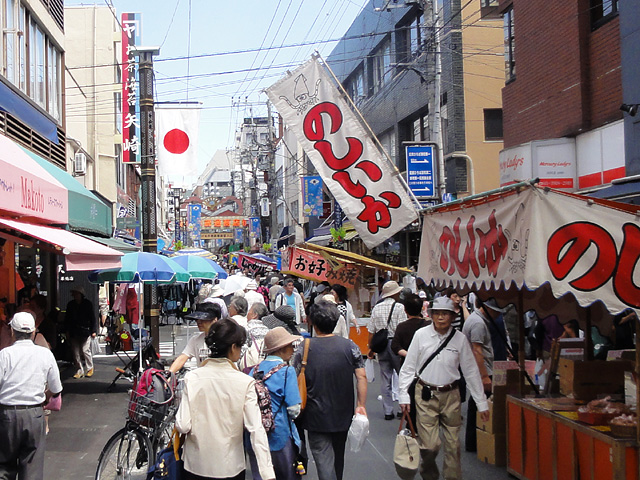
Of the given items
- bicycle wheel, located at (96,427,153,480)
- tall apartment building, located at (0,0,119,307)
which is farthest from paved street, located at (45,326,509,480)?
tall apartment building, located at (0,0,119,307)

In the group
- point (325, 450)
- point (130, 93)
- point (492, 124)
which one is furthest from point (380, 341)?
point (130, 93)

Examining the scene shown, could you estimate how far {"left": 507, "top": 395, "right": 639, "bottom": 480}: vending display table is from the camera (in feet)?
17.2

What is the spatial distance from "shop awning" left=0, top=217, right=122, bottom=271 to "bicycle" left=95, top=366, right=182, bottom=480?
2497 mm

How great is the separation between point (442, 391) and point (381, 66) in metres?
24.7

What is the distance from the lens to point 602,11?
13.5 metres

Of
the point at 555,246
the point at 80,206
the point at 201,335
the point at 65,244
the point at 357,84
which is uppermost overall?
the point at 357,84

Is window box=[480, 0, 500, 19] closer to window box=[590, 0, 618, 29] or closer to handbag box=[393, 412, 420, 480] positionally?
window box=[590, 0, 618, 29]

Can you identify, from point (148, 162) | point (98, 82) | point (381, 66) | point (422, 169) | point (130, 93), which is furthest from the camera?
point (98, 82)

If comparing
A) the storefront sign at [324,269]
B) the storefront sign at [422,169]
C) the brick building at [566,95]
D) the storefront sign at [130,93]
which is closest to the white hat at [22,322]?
the storefront sign at [324,269]

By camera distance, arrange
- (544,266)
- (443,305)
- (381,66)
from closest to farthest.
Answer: (544,266), (443,305), (381,66)

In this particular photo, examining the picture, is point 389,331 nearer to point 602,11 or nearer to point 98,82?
point 602,11

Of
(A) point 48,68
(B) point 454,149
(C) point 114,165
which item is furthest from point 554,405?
(C) point 114,165

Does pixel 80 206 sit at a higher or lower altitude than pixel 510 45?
lower

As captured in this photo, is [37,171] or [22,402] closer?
[22,402]
